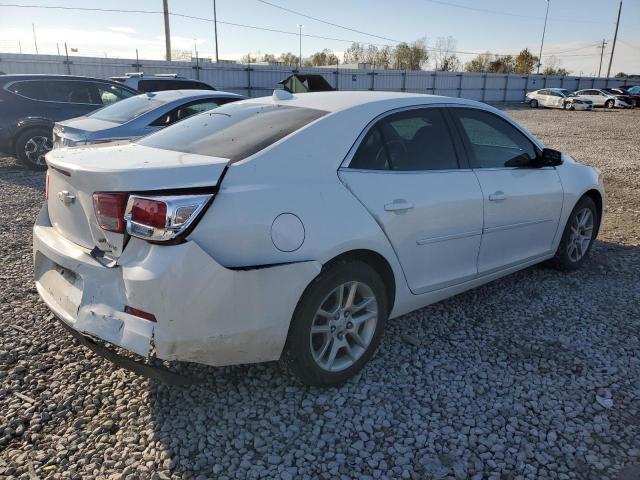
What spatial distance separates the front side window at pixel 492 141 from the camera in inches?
146

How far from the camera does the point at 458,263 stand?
11.6 feet

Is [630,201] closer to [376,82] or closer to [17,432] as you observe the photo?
[17,432]

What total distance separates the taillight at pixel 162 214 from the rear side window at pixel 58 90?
29.5ft

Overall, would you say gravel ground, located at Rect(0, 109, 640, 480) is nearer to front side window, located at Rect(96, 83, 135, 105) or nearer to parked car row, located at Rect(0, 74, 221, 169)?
parked car row, located at Rect(0, 74, 221, 169)

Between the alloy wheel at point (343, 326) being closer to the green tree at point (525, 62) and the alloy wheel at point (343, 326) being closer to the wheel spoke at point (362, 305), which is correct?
the wheel spoke at point (362, 305)

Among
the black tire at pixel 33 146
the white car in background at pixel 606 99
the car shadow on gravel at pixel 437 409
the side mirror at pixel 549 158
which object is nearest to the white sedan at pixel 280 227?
the car shadow on gravel at pixel 437 409

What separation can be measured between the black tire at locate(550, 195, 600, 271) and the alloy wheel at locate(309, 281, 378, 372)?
2.51 metres

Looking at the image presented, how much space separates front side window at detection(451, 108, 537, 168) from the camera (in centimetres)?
372

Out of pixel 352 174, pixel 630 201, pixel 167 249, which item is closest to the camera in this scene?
pixel 167 249

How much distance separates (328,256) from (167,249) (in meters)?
0.80

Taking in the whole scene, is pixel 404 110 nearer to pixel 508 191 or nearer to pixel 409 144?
pixel 409 144

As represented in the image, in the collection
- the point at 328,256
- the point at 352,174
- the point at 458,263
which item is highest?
the point at 352,174

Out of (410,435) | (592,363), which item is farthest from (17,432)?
(592,363)

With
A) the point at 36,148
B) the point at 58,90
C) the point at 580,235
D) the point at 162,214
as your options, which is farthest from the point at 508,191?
the point at 58,90
